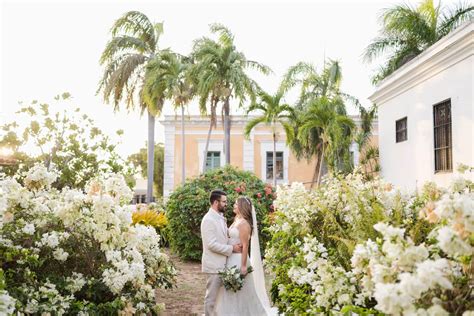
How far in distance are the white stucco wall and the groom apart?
6480mm

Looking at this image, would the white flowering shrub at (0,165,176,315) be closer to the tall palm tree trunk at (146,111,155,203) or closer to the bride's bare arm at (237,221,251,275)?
the bride's bare arm at (237,221,251,275)

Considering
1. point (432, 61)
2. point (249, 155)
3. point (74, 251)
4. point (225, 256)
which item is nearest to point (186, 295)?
point (225, 256)

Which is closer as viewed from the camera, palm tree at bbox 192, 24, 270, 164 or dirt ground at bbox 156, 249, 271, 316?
dirt ground at bbox 156, 249, 271, 316

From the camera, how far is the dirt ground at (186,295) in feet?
28.2

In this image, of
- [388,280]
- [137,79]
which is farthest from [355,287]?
[137,79]

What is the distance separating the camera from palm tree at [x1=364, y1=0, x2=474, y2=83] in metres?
20.3

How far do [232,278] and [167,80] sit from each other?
16997 mm

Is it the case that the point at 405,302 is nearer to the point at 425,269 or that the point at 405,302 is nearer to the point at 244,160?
the point at 425,269

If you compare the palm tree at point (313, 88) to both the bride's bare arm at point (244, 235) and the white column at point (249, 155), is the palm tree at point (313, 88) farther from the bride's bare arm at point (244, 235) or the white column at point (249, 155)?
the bride's bare arm at point (244, 235)

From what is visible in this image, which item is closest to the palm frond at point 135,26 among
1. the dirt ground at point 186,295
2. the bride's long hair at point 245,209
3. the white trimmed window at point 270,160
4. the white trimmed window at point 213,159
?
the white trimmed window at point 213,159

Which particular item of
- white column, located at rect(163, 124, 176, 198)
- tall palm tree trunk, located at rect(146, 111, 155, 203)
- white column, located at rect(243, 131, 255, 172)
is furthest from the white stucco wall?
white column, located at rect(163, 124, 176, 198)

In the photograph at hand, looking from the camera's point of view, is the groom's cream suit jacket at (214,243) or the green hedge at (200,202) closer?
the groom's cream suit jacket at (214,243)

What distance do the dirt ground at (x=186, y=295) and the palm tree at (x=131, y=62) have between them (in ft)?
42.3

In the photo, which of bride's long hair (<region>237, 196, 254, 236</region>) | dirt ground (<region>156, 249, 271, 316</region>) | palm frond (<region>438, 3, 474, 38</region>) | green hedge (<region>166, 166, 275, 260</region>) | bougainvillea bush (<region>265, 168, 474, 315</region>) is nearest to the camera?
bougainvillea bush (<region>265, 168, 474, 315</region>)
